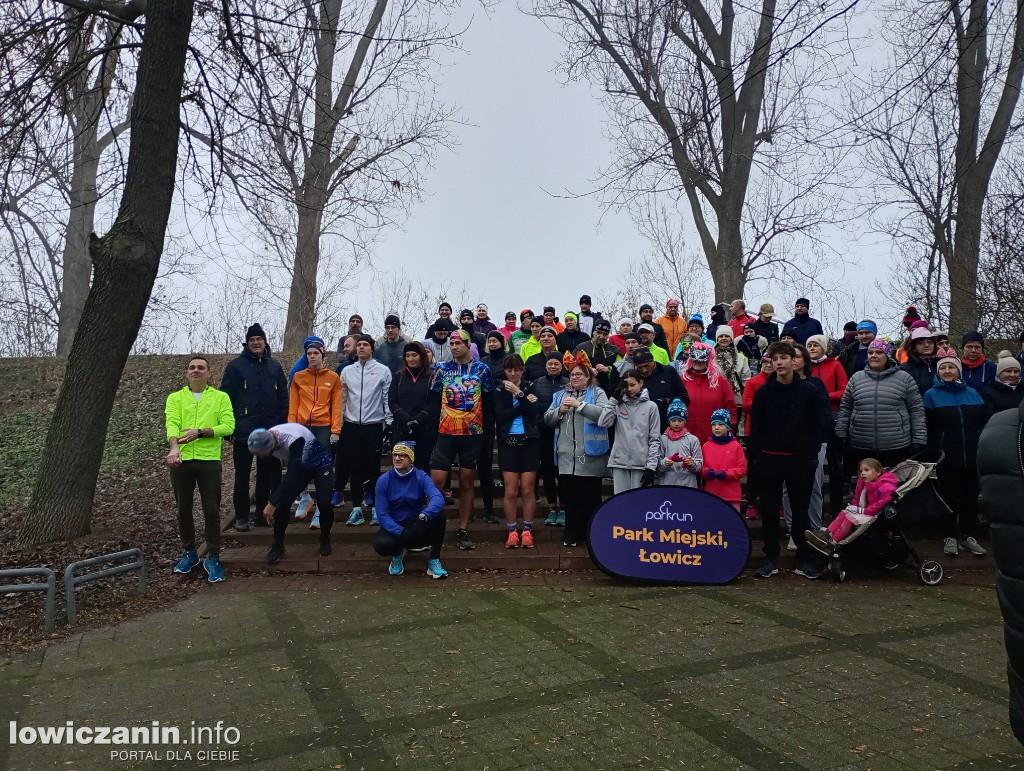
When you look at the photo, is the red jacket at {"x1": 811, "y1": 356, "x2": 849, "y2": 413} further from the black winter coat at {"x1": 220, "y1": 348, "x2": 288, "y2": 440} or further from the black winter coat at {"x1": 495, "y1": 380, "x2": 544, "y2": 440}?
the black winter coat at {"x1": 220, "y1": 348, "x2": 288, "y2": 440}

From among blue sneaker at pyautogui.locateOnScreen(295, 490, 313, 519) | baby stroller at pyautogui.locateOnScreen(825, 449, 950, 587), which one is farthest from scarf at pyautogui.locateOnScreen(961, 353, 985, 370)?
blue sneaker at pyautogui.locateOnScreen(295, 490, 313, 519)

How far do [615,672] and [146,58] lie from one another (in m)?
7.83

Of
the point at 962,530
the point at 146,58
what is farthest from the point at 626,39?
the point at 962,530

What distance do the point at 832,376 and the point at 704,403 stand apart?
1.78 meters

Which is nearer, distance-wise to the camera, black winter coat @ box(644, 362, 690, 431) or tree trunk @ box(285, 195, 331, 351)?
black winter coat @ box(644, 362, 690, 431)

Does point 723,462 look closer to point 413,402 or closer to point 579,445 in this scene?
point 579,445

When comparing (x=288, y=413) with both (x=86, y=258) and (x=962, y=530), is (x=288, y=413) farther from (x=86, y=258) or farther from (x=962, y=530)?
(x=86, y=258)

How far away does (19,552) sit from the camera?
750cm

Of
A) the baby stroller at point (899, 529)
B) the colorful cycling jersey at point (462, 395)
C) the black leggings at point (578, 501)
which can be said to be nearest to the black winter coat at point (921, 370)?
the baby stroller at point (899, 529)

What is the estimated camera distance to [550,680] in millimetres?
4887

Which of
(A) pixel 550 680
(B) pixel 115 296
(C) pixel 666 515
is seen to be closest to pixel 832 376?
(C) pixel 666 515

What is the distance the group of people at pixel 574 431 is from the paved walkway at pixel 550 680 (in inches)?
41.3

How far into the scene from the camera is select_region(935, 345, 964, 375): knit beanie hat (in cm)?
794

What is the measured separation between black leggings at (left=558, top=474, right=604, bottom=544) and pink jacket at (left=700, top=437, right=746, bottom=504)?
1.17 m
